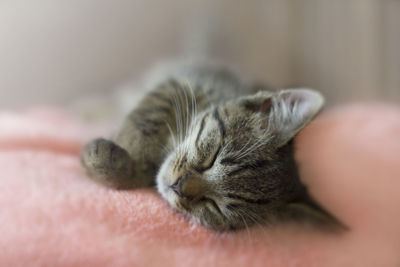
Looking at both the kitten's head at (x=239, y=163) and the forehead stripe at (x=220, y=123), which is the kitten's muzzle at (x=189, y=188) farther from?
the forehead stripe at (x=220, y=123)

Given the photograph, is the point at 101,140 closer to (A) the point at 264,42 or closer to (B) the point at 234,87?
(B) the point at 234,87

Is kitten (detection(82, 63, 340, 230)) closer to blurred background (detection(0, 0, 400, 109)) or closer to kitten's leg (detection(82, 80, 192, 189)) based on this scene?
kitten's leg (detection(82, 80, 192, 189))

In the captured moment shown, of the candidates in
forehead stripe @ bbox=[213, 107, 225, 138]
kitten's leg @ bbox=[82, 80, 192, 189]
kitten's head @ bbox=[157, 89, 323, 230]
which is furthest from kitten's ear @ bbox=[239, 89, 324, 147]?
kitten's leg @ bbox=[82, 80, 192, 189]

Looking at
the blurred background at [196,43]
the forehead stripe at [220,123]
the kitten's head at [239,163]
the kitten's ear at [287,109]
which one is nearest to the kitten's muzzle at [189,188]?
the kitten's head at [239,163]

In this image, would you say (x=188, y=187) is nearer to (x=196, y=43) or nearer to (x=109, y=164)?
(x=109, y=164)

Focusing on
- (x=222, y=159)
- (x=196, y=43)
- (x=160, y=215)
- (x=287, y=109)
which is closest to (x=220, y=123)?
(x=222, y=159)

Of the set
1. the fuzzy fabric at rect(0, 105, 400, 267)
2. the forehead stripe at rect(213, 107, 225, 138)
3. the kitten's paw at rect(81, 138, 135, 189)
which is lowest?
the fuzzy fabric at rect(0, 105, 400, 267)
